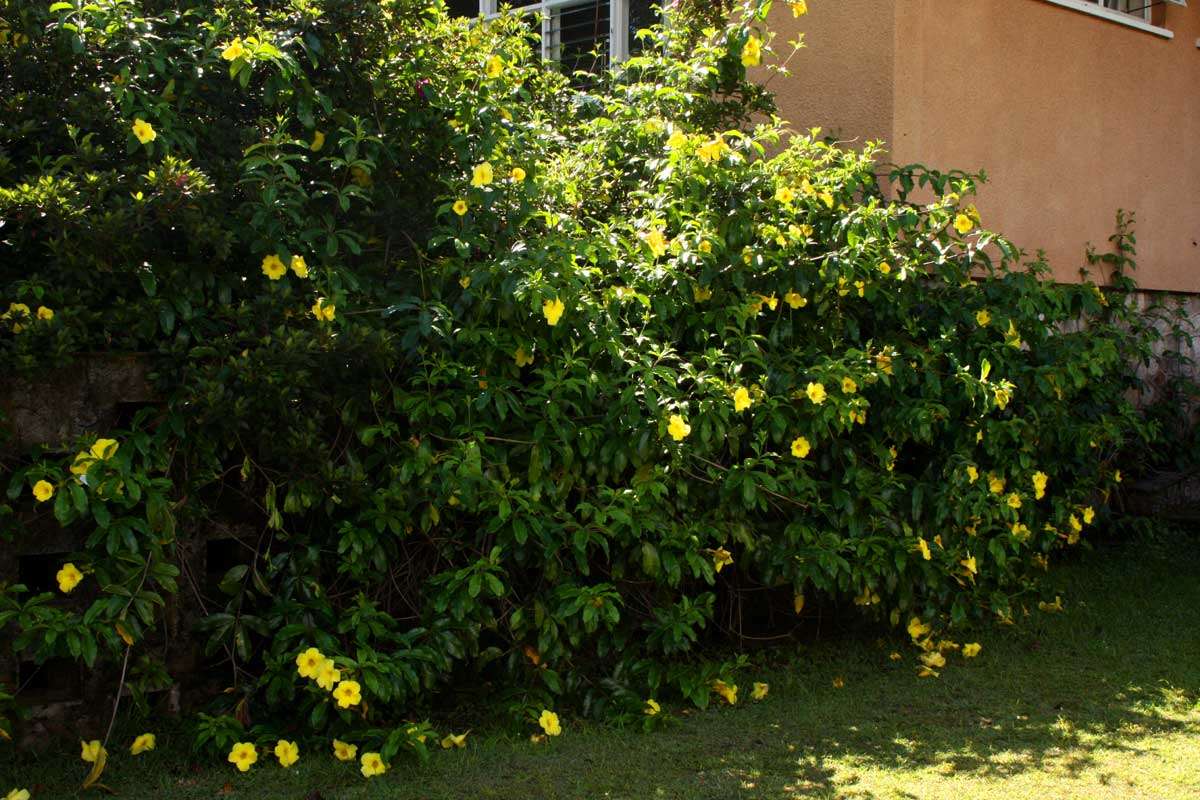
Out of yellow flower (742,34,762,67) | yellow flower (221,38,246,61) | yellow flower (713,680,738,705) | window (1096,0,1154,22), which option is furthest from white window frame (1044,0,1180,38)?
yellow flower (221,38,246,61)

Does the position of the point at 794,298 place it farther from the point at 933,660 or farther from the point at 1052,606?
the point at 1052,606

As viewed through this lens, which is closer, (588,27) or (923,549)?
(923,549)

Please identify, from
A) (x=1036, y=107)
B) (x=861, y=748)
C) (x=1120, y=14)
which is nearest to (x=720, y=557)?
(x=861, y=748)

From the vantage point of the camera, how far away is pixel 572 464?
4191mm

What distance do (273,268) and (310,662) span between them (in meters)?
1.25

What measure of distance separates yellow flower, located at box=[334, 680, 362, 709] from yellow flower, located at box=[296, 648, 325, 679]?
86mm

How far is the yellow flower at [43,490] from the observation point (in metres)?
3.47

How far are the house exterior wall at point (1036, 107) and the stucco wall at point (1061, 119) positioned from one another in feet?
0.03

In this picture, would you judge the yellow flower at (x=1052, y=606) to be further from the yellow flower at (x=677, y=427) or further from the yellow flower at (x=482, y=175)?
the yellow flower at (x=482, y=175)

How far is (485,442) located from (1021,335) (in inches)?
105

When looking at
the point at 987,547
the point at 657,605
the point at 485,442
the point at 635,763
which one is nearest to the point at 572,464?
the point at 485,442

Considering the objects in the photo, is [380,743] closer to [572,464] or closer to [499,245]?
[572,464]

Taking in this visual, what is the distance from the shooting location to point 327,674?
3672 mm

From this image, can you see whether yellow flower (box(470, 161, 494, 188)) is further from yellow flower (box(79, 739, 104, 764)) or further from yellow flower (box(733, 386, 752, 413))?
yellow flower (box(79, 739, 104, 764))
